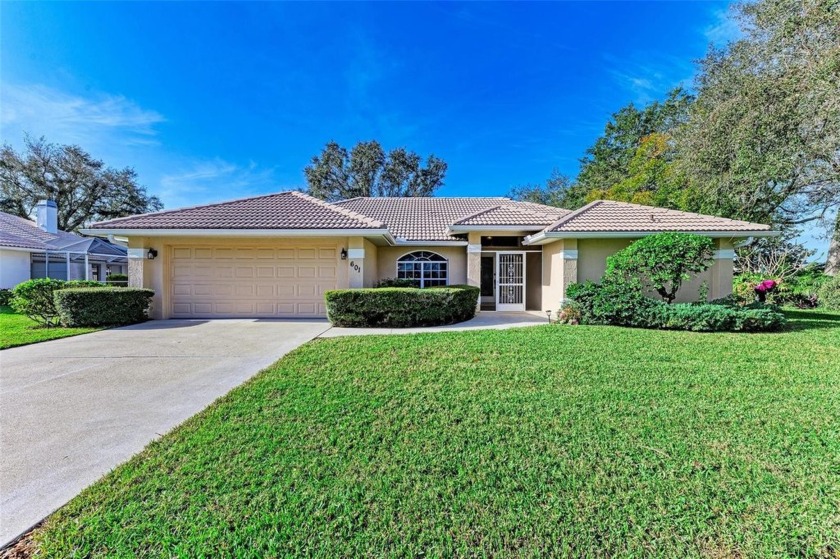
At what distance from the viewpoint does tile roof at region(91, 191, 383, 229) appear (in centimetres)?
1150

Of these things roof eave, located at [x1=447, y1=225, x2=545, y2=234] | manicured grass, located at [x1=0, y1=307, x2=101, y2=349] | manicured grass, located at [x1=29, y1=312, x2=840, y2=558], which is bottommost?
manicured grass, located at [x1=29, y1=312, x2=840, y2=558]

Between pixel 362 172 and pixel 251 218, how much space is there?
81.1 feet

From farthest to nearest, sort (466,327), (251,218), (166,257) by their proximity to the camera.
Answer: (166,257), (251,218), (466,327)

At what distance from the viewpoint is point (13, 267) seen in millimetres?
18109

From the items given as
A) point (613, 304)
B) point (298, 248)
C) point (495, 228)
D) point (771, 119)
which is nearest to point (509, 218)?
point (495, 228)

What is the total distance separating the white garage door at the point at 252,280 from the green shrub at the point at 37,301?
308cm

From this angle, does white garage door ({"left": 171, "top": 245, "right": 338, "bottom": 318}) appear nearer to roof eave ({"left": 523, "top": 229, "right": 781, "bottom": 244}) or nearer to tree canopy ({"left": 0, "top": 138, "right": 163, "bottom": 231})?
roof eave ({"left": 523, "top": 229, "right": 781, "bottom": 244})

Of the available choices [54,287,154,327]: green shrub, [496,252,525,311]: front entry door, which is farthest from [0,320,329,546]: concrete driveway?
[496,252,525,311]: front entry door

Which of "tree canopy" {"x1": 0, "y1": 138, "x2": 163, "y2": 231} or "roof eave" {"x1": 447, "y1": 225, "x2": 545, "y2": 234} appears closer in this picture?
"roof eave" {"x1": 447, "y1": 225, "x2": 545, "y2": 234}

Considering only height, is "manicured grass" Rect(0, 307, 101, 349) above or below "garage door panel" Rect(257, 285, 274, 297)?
below

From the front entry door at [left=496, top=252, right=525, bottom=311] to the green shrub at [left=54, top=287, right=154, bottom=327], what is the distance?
517 inches

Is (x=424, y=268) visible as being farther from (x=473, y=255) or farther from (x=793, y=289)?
(x=793, y=289)

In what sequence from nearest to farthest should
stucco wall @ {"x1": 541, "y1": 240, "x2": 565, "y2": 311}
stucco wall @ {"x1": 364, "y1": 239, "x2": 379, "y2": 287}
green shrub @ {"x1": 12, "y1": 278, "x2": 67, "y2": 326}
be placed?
1. green shrub @ {"x1": 12, "y1": 278, "x2": 67, "y2": 326}
2. stucco wall @ {"x1": 541, "y1": 240, "x2": 565, "y2": 311}
3. stucco wall @ {"x1": 364, "y1": 239, "x2": 379, "y2": 287}

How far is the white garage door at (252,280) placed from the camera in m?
12.6
